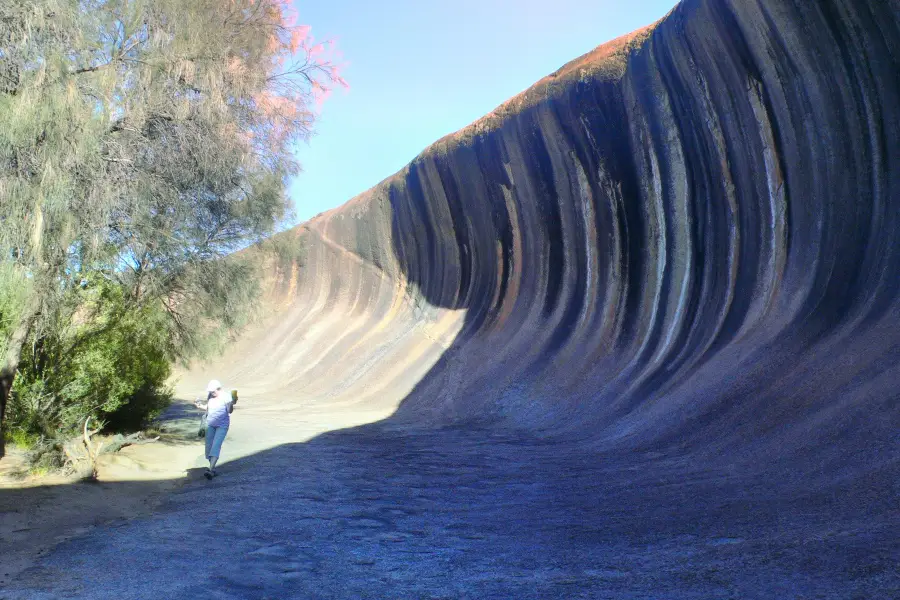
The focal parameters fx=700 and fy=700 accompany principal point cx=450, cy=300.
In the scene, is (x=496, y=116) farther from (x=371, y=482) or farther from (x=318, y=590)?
(x=318, y=590)

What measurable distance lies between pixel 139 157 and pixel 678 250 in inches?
358

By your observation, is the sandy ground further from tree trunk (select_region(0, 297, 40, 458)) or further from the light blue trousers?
tree trunk (select_region(0, 297, 40, 458))

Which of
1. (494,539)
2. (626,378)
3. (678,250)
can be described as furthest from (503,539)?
(678,250)

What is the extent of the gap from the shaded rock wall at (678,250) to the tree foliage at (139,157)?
6023 millimetres

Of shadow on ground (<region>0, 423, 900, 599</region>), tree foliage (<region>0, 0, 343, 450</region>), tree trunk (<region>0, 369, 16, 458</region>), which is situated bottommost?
shadow on ground (<region>0, 423, 900, 599</region>)

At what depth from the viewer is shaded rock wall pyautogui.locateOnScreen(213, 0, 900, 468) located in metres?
8.38

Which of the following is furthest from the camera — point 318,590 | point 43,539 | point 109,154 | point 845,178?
point 845,178

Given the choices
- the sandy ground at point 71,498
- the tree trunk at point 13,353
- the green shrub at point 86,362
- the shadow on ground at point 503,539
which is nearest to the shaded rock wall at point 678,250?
the shadow on ground at point 503,539

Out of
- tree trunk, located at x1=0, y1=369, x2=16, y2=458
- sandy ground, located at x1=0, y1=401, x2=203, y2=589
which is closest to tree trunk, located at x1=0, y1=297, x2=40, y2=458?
tree trunk, located at x1=0, y1=369, x2=16, y2=458

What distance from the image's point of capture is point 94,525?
5789 millimetres

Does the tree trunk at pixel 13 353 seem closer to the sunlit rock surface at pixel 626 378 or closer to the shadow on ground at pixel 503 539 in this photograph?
the shadow on ground at pixel 503 539

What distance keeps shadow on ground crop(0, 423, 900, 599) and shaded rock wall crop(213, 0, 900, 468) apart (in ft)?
4.27

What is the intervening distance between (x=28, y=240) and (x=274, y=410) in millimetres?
10731

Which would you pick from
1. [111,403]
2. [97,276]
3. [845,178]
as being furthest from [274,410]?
[845,178]
